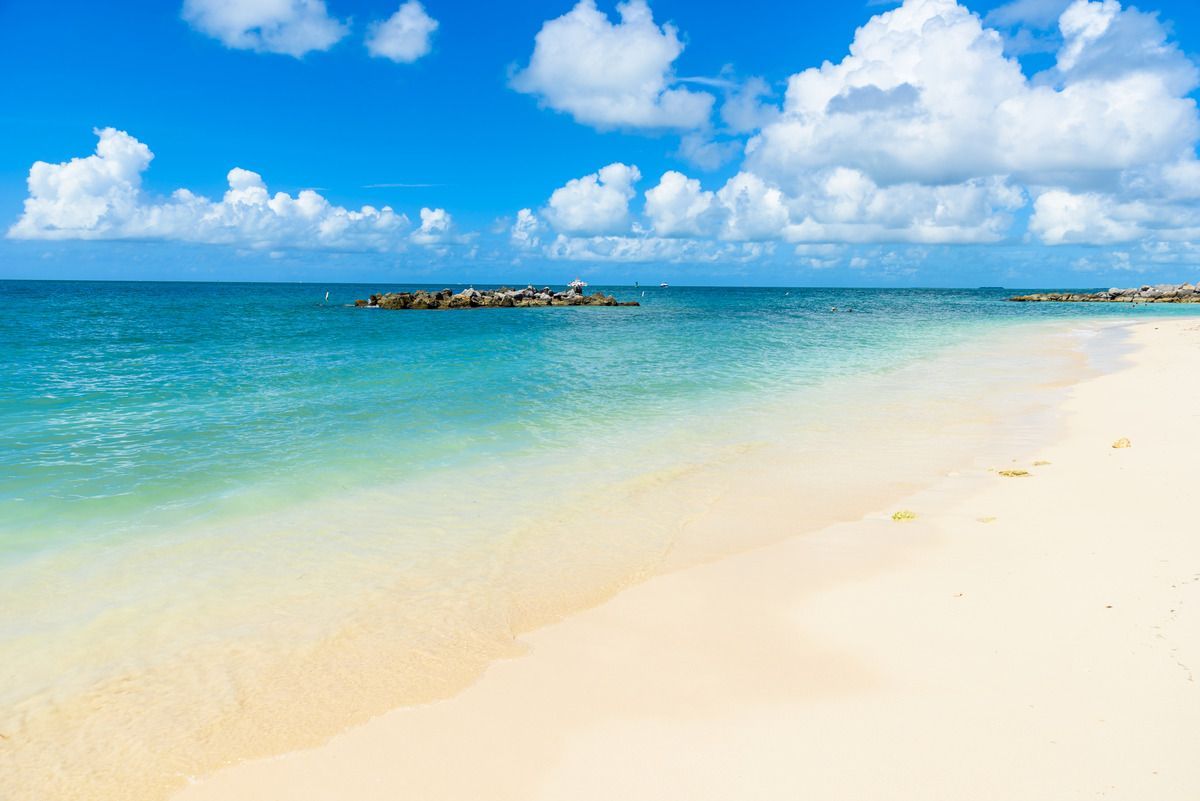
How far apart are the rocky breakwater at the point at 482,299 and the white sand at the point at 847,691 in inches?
2938

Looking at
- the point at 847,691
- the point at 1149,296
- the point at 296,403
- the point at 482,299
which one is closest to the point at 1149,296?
the point at 1149,296

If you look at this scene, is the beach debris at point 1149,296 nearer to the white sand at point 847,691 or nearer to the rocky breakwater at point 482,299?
the rocky breakwater at point 482,299

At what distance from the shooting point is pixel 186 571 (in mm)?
8133

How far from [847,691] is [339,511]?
7754mm

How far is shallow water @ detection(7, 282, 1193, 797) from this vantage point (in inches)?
226

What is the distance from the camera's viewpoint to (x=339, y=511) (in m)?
10.4

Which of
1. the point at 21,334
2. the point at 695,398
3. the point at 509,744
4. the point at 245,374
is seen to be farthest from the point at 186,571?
the point at 21,334

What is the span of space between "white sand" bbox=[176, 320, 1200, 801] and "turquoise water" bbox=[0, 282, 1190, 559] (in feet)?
21.5

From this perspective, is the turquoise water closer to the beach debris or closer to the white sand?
the white sand

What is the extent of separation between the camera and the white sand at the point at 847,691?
14.5 ft

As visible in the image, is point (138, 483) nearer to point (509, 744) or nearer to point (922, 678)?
point (509, 744)

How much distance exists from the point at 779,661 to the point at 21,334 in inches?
1939

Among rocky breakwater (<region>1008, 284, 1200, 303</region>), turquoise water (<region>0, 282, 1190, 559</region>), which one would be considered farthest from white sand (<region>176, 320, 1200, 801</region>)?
rocky breakwater (<region>1008, 284, 1200, 303</region>)

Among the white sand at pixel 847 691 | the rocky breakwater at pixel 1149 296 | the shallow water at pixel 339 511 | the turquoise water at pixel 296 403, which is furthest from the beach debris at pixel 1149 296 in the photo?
the white sand at pixel 847 691
